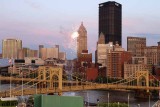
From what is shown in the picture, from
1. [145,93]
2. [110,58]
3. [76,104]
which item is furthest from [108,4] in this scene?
[76,104]

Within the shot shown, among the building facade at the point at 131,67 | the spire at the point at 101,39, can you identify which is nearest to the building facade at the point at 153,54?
the building facade at the point at 131,67

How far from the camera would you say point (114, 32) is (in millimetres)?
172500

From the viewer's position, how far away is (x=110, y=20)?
17000cm

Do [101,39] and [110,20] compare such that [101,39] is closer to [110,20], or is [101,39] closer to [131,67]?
[110,20]

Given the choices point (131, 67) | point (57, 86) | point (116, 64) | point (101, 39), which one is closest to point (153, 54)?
point (116, 64)

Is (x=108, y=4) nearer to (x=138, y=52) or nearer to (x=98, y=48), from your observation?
(x=98, y=48)

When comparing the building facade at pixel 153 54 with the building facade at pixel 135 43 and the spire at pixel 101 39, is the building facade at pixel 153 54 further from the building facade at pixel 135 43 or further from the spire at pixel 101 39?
the spire at pixel 101 39

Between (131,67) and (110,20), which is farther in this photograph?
(110,20)

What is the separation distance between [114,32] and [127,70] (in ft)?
244

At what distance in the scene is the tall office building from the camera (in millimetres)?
168750

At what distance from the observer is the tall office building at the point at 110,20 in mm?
168750

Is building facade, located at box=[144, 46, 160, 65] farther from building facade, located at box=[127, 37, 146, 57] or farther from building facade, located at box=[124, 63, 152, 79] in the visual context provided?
building facade, located at box=[124, 63, 152, 79]

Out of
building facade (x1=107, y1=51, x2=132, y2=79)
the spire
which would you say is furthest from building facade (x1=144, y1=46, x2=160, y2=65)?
the spire

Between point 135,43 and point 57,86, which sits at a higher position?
point 135,43
